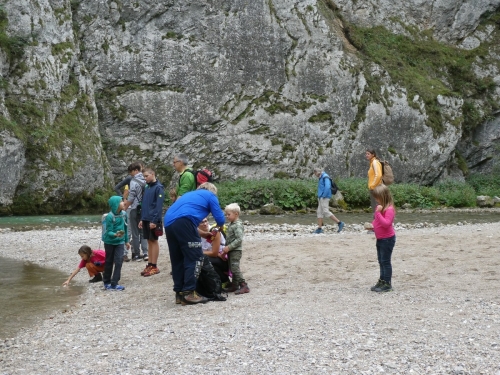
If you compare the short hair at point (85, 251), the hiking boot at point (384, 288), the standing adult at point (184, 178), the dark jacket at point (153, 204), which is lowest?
the hiking boot at point (384, 288)

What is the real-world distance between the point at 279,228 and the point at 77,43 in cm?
1644

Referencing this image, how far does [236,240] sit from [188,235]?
93cm

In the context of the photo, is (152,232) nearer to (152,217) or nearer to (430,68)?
(152,217)

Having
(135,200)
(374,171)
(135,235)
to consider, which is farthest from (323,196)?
(135,200)

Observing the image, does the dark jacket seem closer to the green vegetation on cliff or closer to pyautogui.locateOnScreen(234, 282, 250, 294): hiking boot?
pyautogui.locateOnScreen(234, 282, 250, 294): hiking boot

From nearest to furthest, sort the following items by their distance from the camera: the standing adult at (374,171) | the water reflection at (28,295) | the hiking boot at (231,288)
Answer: the water reflection at (28,295) → the hiking boot at (231,288) → the standing adult at (374,171)

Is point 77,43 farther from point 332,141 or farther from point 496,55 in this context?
point 496,55

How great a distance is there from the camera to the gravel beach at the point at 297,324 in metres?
5.17

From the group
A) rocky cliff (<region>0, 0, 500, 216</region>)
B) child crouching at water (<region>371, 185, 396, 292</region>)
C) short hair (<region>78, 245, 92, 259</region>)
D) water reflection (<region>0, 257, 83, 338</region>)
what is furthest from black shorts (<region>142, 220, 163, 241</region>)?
rocky cliff (<region>0, 0, 500, 216</region>)

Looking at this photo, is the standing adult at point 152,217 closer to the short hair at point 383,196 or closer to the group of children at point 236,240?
the group of children at point 236,240

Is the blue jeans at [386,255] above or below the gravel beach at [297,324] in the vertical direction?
above

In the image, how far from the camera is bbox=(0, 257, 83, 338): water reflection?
7.61 m

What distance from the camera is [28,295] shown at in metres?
9.22

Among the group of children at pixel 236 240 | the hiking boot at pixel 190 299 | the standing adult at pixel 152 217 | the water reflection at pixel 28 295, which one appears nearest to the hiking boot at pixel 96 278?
the water reflection at pixel 28 295
